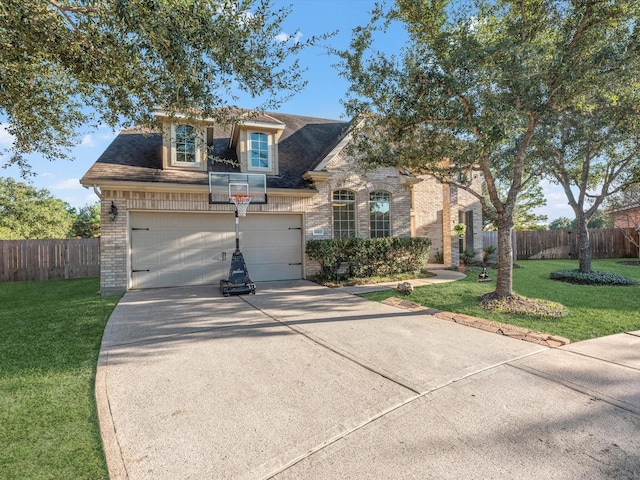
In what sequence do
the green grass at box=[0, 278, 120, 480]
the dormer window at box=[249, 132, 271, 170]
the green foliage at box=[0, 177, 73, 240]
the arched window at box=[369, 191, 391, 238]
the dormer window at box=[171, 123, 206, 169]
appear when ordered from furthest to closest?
1. the green foliage at box=[0, 177, 73, 240]
2. the arched window at box=[369, 191, 391, 238]
3. the dormer window at box=[249, 132, 271, 170]
4. the dormer window at box=[171, 123, 206, 169]
5. the green grass at box=[0, 278, 120, 480]

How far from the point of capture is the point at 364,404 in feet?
9.80

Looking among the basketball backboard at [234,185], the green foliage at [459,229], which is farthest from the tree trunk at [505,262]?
the green foliage at [459,229]

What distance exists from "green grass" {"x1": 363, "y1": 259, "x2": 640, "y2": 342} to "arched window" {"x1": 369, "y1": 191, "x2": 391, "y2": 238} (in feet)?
10.9

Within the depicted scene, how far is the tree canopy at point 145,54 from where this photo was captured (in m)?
4.07

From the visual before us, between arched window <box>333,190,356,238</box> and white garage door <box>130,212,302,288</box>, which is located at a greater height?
arched window <box>333,190,356,238</box>

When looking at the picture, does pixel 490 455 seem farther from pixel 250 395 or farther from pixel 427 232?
pixel 427 232

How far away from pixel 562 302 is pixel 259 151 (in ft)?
30.6

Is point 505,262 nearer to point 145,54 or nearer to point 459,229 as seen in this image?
point 459,229

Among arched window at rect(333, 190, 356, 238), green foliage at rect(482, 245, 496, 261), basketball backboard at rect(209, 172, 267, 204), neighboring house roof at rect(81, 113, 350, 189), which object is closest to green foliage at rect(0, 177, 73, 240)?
neighboring house roof at rect(81, 113, 350, 189)

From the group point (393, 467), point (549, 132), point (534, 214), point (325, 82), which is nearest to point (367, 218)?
point (325, 82)

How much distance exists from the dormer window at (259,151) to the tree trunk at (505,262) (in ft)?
24.2

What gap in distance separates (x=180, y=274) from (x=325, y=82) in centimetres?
687

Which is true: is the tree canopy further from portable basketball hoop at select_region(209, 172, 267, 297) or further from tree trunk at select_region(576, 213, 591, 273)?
tree trunk at select_region(576, 213, 591, 273)

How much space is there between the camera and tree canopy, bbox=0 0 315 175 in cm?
407
